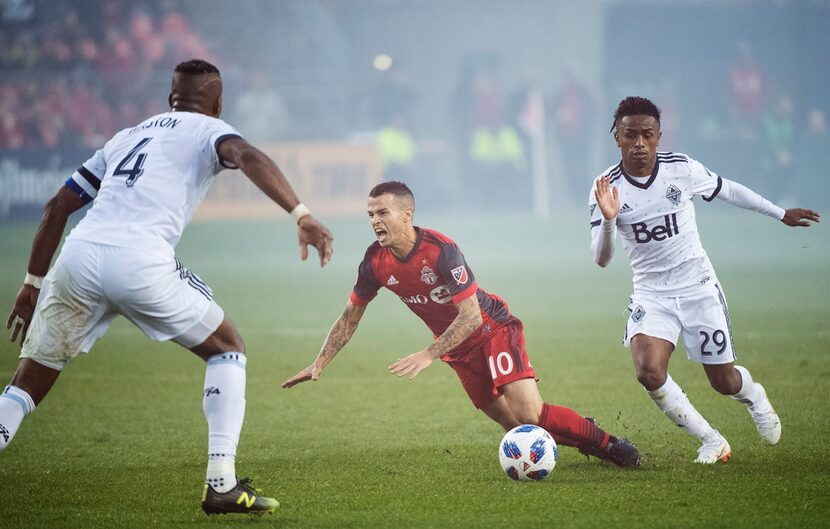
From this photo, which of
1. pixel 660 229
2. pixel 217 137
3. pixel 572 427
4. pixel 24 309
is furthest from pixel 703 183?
pixel 24 309

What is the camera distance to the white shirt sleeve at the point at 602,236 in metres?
6.23

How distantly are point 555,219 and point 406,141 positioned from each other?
4.10 meters

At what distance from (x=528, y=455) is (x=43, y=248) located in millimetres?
2685

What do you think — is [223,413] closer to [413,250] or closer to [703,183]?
[413,250]

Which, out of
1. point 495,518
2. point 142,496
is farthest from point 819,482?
point 142,496

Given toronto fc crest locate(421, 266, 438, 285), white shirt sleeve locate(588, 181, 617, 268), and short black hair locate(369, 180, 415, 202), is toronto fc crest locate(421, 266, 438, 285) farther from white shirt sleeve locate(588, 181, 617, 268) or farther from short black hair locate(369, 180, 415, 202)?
white shirt sleeve locate(588, 181, 617, 268)

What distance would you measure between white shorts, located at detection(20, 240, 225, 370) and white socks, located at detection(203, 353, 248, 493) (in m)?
0.17

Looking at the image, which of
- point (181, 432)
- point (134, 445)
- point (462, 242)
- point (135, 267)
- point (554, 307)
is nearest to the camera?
point (135, 267)

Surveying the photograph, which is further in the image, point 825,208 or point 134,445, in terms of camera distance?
point 825,208

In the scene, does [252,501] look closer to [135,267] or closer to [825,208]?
[135,267]

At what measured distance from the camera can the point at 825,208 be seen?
2603 cm

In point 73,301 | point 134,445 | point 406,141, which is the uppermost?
point 406,141

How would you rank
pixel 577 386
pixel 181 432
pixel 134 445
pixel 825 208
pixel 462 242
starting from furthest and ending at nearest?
pixel 825 208 < pixel 462 242 < pixel 577 386 < pixel 181 432 < pixel 134 445

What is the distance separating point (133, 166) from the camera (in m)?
5.00
